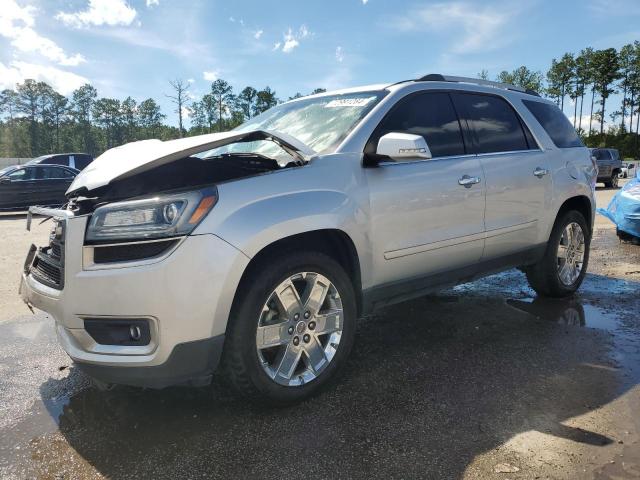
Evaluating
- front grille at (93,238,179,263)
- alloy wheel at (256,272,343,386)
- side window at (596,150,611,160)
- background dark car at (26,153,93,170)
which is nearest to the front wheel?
side window at (596,150,611,160)

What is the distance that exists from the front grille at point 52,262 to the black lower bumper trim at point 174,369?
0.44 m

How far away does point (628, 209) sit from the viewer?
7777 millimetres

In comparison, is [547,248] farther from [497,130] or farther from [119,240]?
[119,240]

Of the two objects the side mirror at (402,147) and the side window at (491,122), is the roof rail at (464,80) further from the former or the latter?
the side mirror at (402,147)

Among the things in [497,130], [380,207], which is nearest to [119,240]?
[380,207]

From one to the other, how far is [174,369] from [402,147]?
68.1 inches

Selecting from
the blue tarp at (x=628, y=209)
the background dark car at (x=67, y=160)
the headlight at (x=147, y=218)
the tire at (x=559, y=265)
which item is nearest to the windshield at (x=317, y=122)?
the headlight at (x=147, y=218)

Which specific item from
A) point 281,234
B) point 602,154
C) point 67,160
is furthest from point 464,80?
point 602,154

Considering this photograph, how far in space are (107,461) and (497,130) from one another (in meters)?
3.59

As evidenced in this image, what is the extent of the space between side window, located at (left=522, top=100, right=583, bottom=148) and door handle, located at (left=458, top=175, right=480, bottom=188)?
1382 millimetres

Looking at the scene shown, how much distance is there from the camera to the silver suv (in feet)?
7.54

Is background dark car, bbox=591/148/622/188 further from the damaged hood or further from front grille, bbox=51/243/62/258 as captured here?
front grille, bbox=51/243/62/258

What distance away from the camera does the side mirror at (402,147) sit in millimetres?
2875

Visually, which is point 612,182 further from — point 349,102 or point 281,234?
point 281,234
